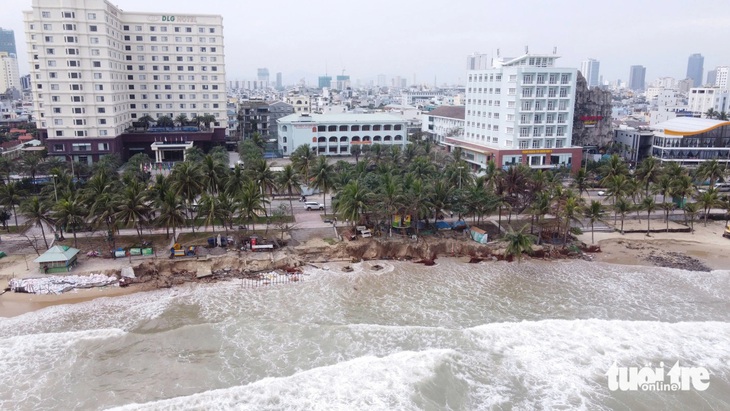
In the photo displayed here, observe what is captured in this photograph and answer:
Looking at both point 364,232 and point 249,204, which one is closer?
point 249,204

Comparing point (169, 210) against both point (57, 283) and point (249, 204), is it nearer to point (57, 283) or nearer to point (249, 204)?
point (249, 204)

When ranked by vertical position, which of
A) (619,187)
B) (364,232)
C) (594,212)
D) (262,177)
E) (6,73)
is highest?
(6,73)

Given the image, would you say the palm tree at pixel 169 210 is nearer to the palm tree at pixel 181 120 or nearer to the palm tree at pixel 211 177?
the palm tree at pixel 211 177

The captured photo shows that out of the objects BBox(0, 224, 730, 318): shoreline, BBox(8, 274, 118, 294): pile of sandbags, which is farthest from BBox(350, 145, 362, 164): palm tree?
BBox(8, 274, 118, 294): pile of sandbags

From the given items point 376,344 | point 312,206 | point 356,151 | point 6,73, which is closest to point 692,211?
point 312,206

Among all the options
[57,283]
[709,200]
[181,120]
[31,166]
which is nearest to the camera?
[57,283]

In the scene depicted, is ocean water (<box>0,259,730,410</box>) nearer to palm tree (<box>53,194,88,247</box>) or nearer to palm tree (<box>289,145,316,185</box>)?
palm tree (<box>53,194,88,247</box>)

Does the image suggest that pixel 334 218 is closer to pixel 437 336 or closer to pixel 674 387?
pixel 437 336
